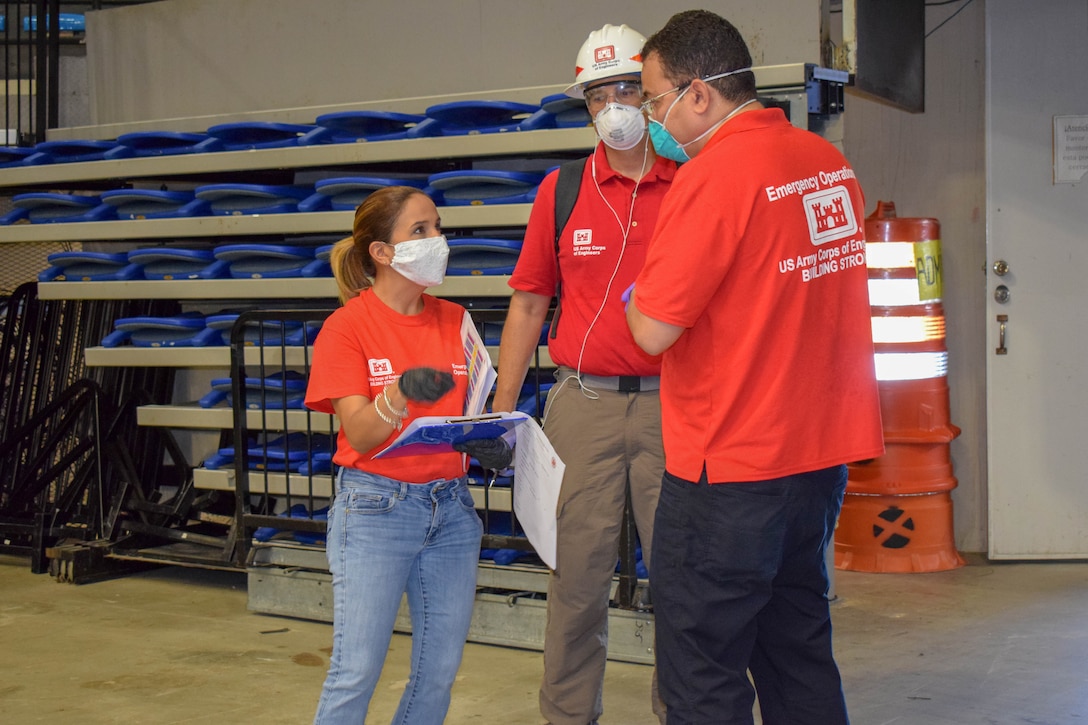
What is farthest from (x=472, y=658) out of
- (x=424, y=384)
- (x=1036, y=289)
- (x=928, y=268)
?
(x=1036, y=289)

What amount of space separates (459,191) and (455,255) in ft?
0.89

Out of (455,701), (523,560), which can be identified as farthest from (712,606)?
(523,560)

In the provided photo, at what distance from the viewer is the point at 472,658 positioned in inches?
179

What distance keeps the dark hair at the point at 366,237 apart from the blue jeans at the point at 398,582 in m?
0.48

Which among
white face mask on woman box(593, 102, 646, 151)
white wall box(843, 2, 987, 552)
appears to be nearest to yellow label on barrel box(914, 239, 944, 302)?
white wall box(843, 2, 987, 552)

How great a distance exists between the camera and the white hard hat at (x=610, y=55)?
3.24 metres

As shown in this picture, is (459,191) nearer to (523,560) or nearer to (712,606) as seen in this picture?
(523,560)

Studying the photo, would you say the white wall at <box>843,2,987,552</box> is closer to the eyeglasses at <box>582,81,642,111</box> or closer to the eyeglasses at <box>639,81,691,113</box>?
the eyeglasses at <box>582,81,642,111</box>

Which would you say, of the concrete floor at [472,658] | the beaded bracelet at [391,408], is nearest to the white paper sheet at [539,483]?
the beaded bracelet at [391,408]

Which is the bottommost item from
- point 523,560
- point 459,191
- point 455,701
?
point 455,701

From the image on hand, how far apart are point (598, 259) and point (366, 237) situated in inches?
28.5

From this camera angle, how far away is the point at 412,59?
6004 millimetres

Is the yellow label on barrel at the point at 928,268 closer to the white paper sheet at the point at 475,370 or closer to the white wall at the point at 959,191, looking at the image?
the white wall at the point at 959,191

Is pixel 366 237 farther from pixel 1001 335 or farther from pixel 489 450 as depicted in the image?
pixel 1001 335
